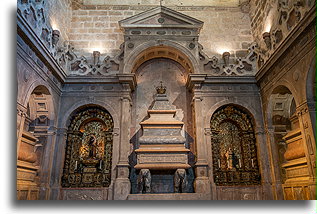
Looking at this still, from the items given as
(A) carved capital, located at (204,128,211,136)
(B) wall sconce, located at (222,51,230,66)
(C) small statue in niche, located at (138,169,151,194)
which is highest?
→ (B) wall sconce, located at (222,51,230,66)

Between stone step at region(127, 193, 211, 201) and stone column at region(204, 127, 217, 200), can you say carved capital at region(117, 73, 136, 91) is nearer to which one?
stone column at region(204, 127, 217, 200)

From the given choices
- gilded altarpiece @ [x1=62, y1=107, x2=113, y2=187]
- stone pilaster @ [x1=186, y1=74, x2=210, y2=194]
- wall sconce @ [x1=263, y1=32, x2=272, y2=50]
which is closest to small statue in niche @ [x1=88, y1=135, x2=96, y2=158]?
gilded altarpiece @ [x1=62, y1=107, x2=113, y2=187]

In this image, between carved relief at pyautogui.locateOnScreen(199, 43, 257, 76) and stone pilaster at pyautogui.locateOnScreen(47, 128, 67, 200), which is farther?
carved relief at pyautogui.locateOnScreen(199, 43, 257, 76)

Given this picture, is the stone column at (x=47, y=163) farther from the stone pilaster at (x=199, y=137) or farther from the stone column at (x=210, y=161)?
the stone column at (x=210, y=161)

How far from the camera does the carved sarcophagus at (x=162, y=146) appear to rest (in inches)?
221

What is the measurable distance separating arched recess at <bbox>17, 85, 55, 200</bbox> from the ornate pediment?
9.35ft

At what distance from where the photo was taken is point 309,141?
15.0ft

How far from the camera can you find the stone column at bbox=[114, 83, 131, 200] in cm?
598

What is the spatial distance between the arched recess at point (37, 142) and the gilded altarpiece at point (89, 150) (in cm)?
54

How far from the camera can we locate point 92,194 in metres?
6.22

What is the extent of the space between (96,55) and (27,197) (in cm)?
388

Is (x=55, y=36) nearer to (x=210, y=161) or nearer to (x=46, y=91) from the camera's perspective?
(x=46, y=91)

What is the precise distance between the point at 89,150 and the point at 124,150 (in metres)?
1.06

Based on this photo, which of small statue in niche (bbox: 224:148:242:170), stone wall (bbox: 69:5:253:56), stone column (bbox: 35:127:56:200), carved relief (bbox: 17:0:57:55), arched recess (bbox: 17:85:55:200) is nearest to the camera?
carved relief (bbox: 17:0:57:55)
